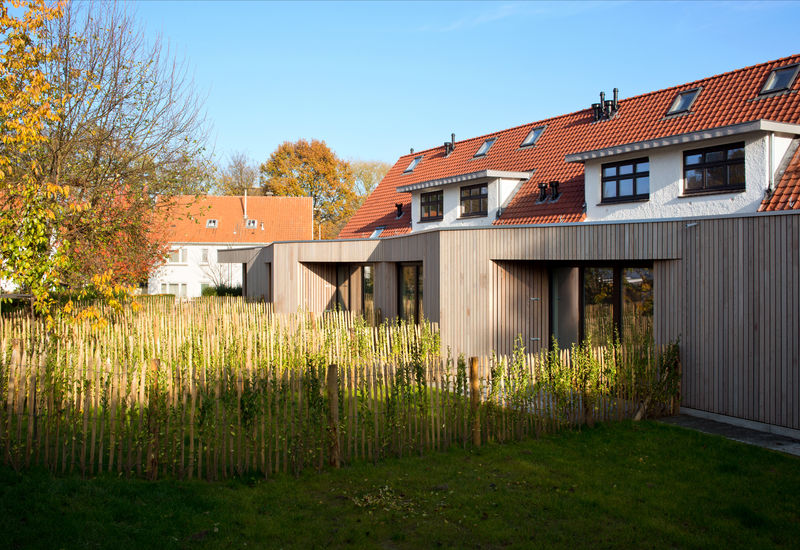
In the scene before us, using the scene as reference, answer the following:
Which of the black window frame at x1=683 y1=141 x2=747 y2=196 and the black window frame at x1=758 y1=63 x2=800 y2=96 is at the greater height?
the black window frame at x1=758 y1=63 x2=800 y2=96

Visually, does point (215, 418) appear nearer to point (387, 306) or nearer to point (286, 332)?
point (286, 332)

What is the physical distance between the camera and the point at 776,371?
882 centimetres

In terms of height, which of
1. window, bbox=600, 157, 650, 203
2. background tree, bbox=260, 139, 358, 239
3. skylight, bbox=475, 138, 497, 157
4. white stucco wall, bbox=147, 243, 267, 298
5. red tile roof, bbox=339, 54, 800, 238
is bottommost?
white stucco wall, bbox=147, 243, 267, 298

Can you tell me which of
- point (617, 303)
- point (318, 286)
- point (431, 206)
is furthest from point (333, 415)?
point (431, 206)

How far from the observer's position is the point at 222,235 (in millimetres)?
42812

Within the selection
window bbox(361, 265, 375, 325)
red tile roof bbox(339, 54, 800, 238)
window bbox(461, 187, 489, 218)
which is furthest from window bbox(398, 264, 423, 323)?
window bbox(461, 187, 489, 218)

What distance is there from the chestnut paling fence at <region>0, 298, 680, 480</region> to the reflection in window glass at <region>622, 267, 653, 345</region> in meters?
1.57

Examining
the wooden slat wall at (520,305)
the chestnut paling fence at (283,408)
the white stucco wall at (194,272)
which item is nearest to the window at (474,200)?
the wooden slat wall at (520,305)

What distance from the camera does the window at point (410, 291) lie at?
17266 millimetres

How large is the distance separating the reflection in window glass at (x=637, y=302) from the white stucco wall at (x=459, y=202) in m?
7.50

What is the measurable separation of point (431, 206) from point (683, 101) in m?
Answer: 9.23

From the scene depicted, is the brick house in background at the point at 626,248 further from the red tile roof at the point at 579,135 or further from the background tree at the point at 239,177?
the background tree at the point at 239,177

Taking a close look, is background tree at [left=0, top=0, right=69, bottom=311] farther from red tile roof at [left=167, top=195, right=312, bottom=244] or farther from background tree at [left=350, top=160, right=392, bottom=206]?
background tree at [left=350, top=160, right=392, bottom=206]

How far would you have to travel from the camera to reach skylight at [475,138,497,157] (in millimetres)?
25500
